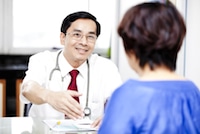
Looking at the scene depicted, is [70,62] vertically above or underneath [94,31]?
underneath

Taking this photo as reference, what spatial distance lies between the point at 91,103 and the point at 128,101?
4.65 feet

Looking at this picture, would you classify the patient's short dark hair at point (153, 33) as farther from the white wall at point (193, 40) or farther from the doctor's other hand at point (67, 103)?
the white wall at point (193, 40)

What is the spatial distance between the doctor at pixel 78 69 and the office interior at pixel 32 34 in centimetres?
139

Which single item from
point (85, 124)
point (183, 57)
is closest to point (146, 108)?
point (85, 124)

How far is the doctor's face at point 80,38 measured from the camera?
227 cm

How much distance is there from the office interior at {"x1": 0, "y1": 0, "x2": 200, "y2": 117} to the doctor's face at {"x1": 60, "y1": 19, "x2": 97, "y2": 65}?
1.51m

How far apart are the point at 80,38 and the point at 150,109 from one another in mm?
1394

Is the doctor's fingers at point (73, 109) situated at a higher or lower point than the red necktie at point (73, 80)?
lower

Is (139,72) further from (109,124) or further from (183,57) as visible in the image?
(183,57)

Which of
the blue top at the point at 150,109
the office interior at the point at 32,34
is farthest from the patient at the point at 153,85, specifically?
the office interior at the point at 32,34

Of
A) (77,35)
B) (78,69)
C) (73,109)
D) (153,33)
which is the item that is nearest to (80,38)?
(77,35)

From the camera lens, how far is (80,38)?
7.50ft

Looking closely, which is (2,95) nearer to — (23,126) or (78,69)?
(78,69)

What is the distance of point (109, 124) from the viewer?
0.96 meters
